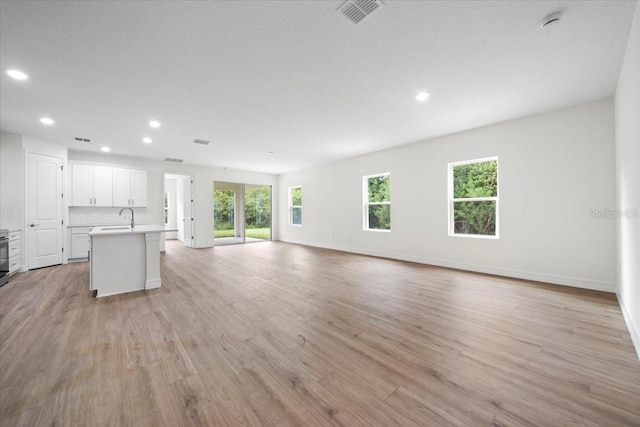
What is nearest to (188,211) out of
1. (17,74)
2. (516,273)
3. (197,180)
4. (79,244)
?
(197,180)

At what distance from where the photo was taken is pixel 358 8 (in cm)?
186

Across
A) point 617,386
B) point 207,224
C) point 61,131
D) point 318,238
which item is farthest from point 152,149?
point 617,386

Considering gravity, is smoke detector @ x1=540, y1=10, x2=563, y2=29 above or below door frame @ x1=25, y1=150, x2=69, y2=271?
above

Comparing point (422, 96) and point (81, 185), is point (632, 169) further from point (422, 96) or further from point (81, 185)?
point (81, 185)

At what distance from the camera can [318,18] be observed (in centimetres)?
196

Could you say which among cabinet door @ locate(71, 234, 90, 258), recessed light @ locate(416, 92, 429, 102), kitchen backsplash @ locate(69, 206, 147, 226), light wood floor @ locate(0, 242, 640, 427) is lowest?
light wood floor @ locate(0, 242, 640, 427)

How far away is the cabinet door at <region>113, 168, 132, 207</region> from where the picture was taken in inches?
246

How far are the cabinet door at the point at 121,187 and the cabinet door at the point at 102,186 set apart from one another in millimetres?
77

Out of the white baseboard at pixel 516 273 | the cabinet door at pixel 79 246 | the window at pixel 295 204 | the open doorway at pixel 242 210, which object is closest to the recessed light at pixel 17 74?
the cabinet door at pixel 79 246

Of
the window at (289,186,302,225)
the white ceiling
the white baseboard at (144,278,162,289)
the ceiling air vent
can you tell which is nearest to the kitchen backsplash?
the white ceiling

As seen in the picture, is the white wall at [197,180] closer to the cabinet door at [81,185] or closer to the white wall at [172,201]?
the cabinet door at [81,185]

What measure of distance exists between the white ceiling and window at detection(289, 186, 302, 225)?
4.62 meters

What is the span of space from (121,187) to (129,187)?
161 millimetres

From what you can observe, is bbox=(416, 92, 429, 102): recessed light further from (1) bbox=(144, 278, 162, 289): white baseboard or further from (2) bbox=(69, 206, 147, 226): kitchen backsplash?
(2) bbox=(69, 206, 147, 226): kitchen backsplash
